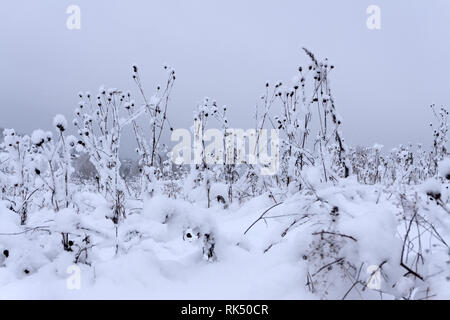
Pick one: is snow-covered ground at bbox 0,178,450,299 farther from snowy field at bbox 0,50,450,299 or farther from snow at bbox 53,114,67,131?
snow at bbox 53,114,67,131

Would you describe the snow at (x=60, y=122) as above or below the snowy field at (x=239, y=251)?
above

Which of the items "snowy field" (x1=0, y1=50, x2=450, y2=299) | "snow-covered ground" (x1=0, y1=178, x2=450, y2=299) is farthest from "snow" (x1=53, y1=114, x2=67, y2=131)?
"snow-covered ground" (x1=0, y1=178, x2=450, y2=299)

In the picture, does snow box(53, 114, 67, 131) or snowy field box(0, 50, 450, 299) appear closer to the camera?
snowy field box(0, 50, 450, 299)

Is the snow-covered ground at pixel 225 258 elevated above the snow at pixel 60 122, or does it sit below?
below

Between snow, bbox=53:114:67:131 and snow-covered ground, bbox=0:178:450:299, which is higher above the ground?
snow, bbox=53:114:67:131

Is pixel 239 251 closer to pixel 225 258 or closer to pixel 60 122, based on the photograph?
pixel 225 258

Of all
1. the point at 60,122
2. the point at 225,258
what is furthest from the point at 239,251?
the point at 60,122

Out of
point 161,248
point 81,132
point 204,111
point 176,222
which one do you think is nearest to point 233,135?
point 204,111

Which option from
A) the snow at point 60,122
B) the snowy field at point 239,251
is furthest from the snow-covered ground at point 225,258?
the snow at point 60,122

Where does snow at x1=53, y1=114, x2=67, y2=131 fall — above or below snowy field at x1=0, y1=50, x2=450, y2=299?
above

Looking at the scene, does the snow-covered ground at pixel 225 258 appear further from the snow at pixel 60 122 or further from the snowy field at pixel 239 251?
the snow at pixel 60 122

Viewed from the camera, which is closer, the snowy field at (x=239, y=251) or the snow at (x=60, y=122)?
the snowy field at (x=239, y=251)

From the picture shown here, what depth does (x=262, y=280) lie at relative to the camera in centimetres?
→ 118
